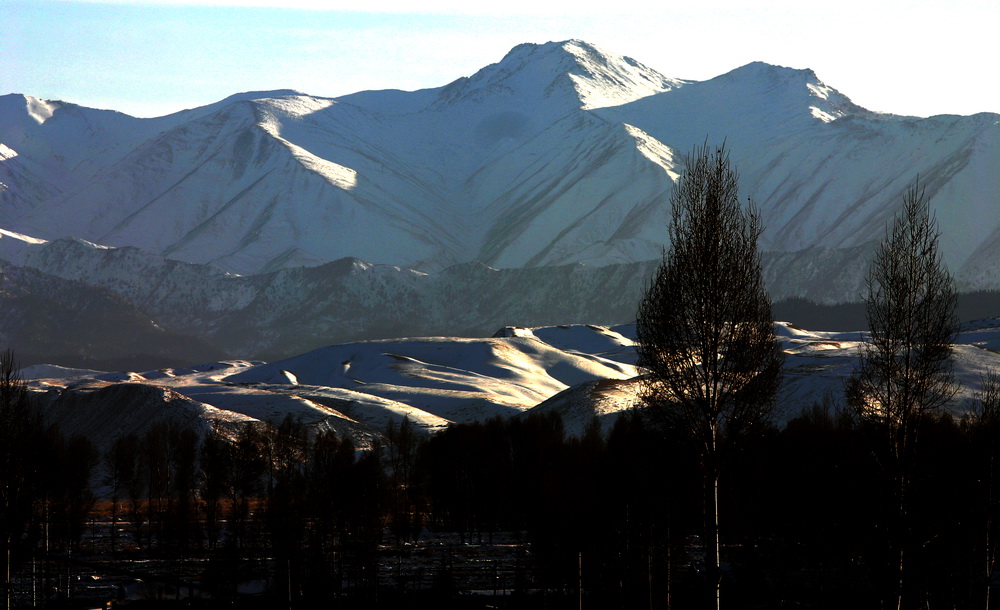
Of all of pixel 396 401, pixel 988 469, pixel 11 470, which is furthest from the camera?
pixel 396 401

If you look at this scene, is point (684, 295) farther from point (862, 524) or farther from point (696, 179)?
point (862, 524)

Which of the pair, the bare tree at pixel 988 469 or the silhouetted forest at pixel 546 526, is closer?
the bare tree at pixel 988 469

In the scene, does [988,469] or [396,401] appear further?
[396,401]

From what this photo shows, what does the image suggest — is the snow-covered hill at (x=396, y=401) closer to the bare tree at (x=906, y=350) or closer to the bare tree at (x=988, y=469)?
the bare tree at (x=988, y=469)

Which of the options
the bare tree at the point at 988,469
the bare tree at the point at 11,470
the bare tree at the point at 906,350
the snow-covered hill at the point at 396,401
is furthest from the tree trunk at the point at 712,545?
the snow-covered hill at the point at 396,401

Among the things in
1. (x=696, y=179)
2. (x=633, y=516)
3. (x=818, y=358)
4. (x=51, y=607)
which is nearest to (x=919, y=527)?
(x=696, y=179)

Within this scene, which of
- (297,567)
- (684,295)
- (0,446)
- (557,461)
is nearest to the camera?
(684,295)

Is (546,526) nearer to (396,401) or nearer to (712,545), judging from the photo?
(712,545)

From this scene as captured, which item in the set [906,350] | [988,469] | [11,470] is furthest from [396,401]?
[906,350]
